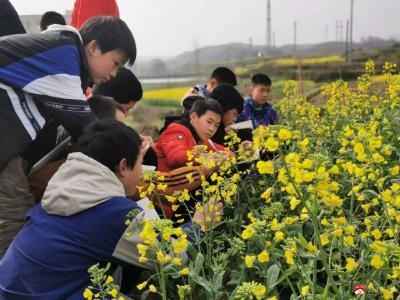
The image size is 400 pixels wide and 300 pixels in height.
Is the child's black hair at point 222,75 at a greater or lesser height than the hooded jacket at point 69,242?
greater

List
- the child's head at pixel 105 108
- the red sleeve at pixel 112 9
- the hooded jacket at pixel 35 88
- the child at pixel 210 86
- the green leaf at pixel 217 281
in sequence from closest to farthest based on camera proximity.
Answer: the green leaf at pixel 217 281, the hooded jacket at pixel 35 88, the child's head at pixel 105 108, the red sleeve at pixel 112 9, the child at pixel 210 86

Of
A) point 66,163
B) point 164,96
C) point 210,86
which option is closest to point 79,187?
point 66,163

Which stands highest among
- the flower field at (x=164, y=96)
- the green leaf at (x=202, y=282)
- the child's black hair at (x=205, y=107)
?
the child's black hair at (x=205, y=107)

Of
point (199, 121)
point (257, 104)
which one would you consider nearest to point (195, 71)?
point (257, 104)

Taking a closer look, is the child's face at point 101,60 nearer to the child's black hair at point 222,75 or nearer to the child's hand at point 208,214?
the child's hand at point 208,214

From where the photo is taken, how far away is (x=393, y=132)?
256cm

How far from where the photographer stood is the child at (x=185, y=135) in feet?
8.14

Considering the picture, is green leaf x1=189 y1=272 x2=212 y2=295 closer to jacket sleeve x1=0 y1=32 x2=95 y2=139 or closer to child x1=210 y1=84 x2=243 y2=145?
jacket sleeve x1=0 y1=32 x2=95 y2=139

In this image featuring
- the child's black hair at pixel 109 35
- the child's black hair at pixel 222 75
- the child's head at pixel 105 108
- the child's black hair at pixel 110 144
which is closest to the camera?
the child's black hair at pixel 110 144

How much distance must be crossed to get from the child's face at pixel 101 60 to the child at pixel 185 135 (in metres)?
0.62

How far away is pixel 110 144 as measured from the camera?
1585 millimetres

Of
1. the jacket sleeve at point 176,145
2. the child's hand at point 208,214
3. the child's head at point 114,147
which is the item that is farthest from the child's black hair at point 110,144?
the jacket sleeve at point 176,145

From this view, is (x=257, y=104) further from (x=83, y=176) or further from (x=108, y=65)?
(x=83, y=176)

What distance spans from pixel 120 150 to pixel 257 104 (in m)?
2.77
